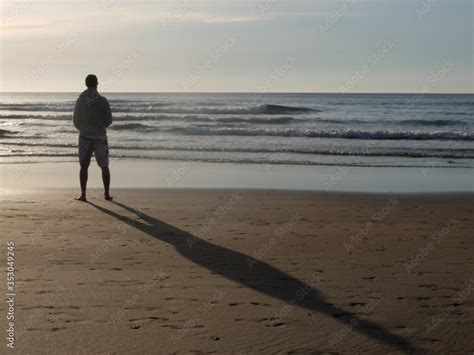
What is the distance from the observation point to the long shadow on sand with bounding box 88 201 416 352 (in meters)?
3.89

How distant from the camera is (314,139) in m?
22.5

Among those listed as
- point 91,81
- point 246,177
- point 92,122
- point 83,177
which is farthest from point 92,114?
point 246,177

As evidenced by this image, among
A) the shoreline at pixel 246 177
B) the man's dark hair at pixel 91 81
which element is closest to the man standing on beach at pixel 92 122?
the man's dark hair at pixel 91 81

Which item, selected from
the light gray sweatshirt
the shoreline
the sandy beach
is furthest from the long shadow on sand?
the shoreline

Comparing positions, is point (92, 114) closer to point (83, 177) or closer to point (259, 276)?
point (83, 177)

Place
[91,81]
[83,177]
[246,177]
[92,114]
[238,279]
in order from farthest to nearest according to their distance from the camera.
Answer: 1. [246,177]
2. [83,177]
3. [92,114]
4. [91,81]
5. [238,279]

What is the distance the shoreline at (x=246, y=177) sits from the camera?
1131cm

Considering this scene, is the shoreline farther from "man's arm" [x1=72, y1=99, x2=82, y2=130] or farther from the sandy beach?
the sandy beach

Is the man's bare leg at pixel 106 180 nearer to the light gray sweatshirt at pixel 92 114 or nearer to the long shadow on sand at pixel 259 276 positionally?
the light gray sweatshirt at pixel 92 114

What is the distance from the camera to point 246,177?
12617 millimetres

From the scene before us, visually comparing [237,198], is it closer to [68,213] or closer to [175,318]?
[68,213]

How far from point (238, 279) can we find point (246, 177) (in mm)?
7702

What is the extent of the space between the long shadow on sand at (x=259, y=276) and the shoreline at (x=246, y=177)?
4.61 metres

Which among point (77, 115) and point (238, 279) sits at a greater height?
point (77, 115)
